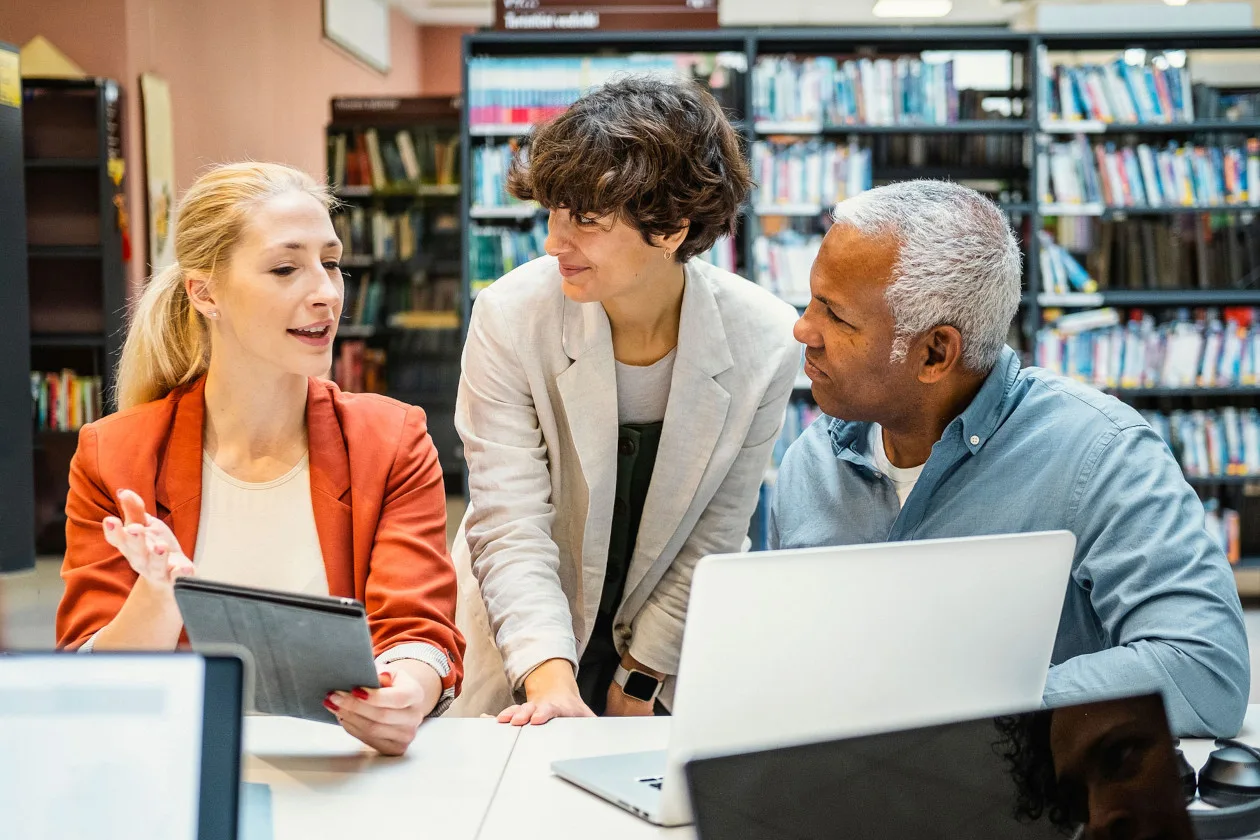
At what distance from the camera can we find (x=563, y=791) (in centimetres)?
120

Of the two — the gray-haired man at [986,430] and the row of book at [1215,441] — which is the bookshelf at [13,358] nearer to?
the gray-haired man at [986,430]

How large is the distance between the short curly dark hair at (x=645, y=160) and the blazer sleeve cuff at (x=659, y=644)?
1.88ft

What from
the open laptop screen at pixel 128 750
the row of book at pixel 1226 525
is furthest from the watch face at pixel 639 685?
the row of book at pixel 1226 525

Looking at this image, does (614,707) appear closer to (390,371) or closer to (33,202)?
(33,202)

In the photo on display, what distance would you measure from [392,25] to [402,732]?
32.4 feet

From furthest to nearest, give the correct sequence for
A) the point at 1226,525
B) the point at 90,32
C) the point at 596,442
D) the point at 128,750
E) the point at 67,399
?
the point at 67,399
the point at 90,32
the point at 1226,525
the point at 596,442
the point at 128,750

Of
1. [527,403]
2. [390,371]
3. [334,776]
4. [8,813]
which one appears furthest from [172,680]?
[390,371]

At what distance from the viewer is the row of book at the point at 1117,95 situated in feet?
16.4

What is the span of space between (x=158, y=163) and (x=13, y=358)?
3.10 metres

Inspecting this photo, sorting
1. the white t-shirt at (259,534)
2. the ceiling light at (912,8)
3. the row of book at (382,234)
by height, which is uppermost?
the ceiling light at (912,8)

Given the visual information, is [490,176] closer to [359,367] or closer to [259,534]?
[359,367]

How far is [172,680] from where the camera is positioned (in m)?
0.79

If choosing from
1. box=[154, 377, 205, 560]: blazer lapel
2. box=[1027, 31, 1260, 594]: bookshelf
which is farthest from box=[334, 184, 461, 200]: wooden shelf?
box=[154, 377, 205, 560]: blazer lapel

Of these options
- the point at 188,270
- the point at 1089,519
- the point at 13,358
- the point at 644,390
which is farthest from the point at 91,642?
the point at 13,358
